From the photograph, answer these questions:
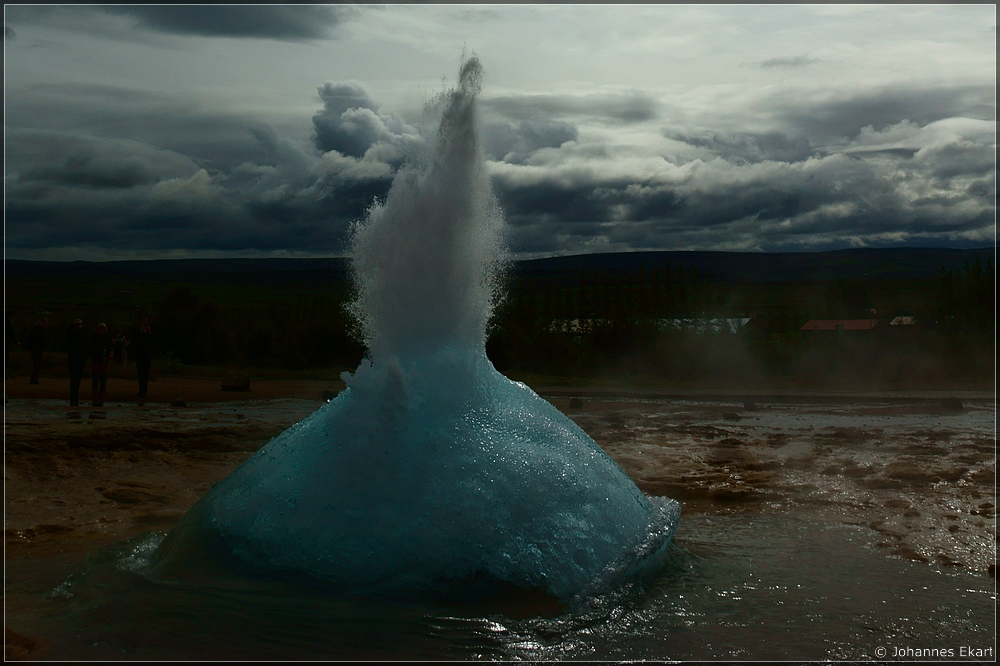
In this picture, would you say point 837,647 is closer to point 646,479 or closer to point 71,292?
point 646,479

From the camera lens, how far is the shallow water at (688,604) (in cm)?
358

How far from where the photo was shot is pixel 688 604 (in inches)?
168

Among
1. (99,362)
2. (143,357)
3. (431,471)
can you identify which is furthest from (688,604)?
(143,357)

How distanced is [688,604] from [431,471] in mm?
1627

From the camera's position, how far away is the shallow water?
→ 3582 millimetres

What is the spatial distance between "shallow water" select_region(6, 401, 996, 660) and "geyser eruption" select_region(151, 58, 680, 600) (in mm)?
170

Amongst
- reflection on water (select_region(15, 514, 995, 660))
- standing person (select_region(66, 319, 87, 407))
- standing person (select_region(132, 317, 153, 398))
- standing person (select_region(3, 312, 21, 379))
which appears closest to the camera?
reflection on water (select_region(15, 514, 995, 660))

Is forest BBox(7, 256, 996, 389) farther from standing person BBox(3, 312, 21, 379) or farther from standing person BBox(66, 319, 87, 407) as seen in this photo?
standing person BBox(66, 319, 87, 407)

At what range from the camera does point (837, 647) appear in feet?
12.6

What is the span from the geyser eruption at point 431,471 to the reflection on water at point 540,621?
0.16 meters

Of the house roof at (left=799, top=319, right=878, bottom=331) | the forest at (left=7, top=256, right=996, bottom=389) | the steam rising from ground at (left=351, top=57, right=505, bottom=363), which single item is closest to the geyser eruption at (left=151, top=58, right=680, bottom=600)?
the steam rising from ground at (left=351, top=57, right=505, bottom=363)

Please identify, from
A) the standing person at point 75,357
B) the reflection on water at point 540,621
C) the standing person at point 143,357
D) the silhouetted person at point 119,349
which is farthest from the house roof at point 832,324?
the reflection on water at point 540,621

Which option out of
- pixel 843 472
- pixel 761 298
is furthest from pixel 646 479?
pixel 761 298

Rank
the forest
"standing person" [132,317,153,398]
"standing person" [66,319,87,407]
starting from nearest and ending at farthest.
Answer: "standing person" [66,319,87,407], "standing person" [132,317,153,398], the forest
